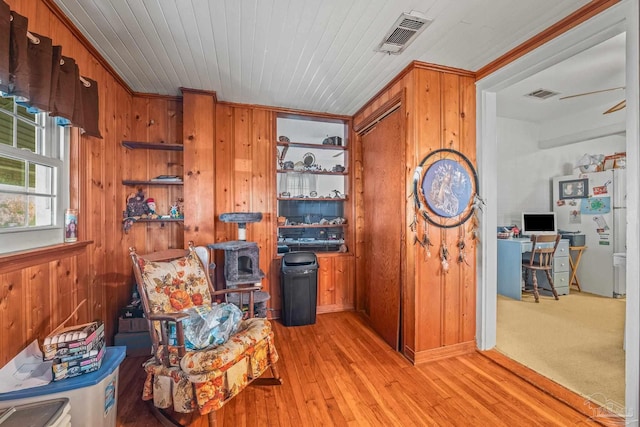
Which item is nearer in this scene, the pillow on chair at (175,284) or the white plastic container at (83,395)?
the white plastic container at (83,395)

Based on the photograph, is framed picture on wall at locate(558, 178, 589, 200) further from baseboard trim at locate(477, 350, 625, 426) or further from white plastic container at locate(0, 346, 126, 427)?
white plastic container at locate(0, 346, 126, 427)

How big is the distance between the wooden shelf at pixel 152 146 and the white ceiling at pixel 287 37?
1.96 ft

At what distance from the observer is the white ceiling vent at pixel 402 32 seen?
Result: 171cm

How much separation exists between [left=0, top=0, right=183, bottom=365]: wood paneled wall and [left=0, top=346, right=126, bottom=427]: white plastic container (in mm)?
279

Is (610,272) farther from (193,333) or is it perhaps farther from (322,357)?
(193,333)

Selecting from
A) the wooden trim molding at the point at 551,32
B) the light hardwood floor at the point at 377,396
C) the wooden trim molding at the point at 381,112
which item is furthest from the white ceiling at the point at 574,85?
the light hardwood floor at the point at 377,396

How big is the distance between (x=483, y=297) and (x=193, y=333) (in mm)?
2390

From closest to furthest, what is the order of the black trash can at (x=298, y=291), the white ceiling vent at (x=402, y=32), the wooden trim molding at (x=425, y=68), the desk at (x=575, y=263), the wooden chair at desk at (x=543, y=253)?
1. the white ceiling vent at (x=402, y=32)
2. the wooden trim molding at (x=425, y=68)
3. the black trash can at (x=298, y=291)
4. the wooden chair at desk at (x=543, y=253)
5. the desk at (x=575, y=263)

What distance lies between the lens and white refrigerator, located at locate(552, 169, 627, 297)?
3.82m

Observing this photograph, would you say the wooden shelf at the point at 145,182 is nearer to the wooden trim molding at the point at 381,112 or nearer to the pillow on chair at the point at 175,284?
the pillow on chair at the point at 175,284

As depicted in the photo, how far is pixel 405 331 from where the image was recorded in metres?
2.37

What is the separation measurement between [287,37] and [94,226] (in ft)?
6.99

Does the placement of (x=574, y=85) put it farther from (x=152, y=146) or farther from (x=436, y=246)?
(x=152, y=146)

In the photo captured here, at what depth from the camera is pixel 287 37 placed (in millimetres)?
1907
